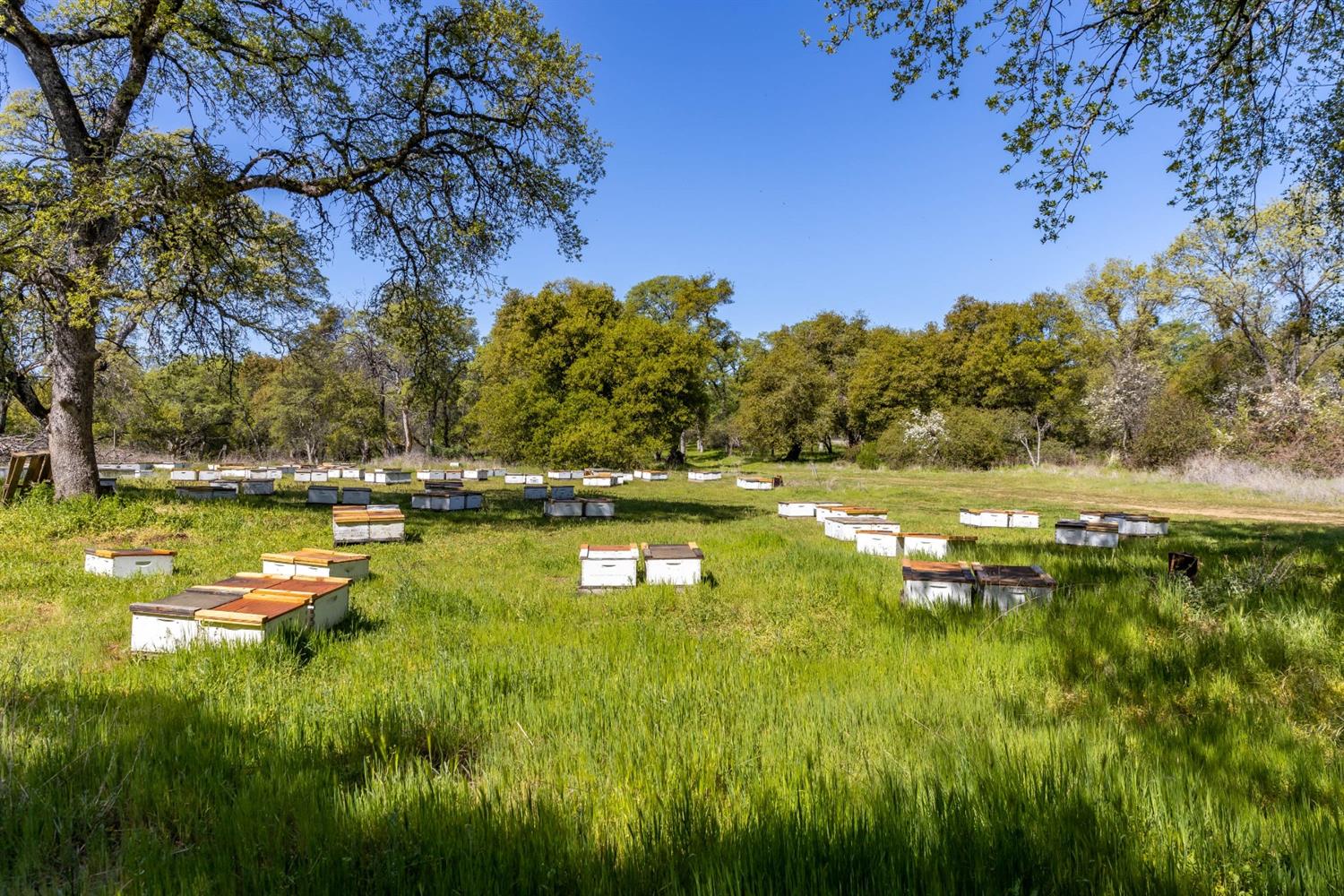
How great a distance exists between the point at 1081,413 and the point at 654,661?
163 feet

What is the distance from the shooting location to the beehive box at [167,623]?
4605 mm

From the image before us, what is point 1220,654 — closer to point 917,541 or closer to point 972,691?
point 972,691

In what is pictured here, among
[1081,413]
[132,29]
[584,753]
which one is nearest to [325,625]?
[584,753]

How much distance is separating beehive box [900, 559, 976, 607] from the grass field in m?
0.41

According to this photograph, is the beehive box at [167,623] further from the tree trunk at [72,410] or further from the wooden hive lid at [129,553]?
the tree trunk at [72,410]

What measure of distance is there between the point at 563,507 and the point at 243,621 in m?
12.6

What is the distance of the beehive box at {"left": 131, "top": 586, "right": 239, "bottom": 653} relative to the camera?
4.61 metres

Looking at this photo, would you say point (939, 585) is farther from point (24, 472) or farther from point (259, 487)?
point (259, 487)

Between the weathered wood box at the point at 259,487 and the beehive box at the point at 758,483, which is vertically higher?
the weathered wood box at the point at 259,487

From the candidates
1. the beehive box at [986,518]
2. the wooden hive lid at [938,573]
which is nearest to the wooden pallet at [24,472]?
the wooden hive lid at [938,573]

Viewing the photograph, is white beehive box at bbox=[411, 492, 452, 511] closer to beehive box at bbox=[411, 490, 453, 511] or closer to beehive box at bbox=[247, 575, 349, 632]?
beehive box at bbox=[411, 490, 453, 511]

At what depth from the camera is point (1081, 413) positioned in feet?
143

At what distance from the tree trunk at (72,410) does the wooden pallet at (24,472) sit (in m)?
0.69

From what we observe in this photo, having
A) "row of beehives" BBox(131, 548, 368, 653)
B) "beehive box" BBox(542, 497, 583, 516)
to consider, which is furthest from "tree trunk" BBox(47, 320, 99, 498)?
"beehive box" BBox(542, 497, 583, 516)
